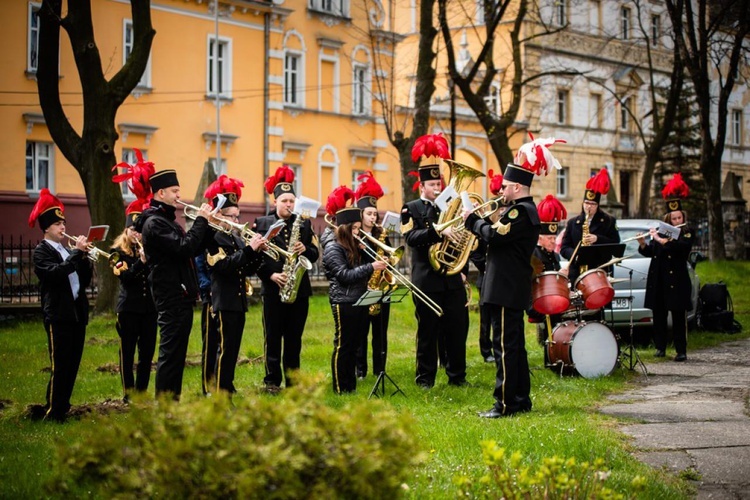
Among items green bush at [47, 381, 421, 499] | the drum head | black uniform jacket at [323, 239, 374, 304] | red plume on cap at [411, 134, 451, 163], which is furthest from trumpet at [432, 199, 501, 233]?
green bush at [47, 381, 421, 499]

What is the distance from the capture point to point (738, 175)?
64.0 m

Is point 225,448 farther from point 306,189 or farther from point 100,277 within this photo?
point 306,189

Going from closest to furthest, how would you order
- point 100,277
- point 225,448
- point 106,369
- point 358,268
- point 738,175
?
point 225,448
point 358,268
point 106,369
point 100,277
point 738,175

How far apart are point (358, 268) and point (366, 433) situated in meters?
6.34

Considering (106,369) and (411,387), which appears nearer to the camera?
(411,387)

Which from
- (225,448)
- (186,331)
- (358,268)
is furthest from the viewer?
(358,268)

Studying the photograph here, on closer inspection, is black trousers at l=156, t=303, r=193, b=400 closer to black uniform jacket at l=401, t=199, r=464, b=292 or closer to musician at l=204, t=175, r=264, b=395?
musician at l=204, t=175, r=264, b=395

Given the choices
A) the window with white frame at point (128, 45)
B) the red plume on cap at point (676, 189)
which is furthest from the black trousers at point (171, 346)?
the window with white frame at point (128, 45)

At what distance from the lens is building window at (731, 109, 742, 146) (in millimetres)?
63719

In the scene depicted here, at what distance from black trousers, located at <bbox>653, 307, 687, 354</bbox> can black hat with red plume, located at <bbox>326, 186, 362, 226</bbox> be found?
499cm

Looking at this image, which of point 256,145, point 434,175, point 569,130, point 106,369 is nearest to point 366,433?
point 434,175

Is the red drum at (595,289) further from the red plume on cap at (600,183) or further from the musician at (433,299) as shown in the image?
the red plume on cap at (600,183)

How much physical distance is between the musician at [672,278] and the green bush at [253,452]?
9.76 meters

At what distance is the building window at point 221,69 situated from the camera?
1405 inches
